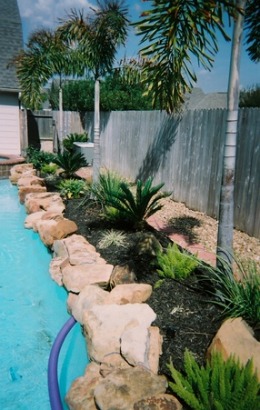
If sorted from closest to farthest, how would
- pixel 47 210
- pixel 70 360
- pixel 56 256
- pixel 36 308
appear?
pixel 70 360 → pixel 36 308 → pixel 56 256 → pixel 47 210

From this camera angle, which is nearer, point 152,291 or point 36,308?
point 152,291

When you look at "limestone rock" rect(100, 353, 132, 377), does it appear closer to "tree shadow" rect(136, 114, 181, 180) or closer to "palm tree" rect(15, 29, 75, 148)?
"tree shadow" rect(136, 114, 181, 180)

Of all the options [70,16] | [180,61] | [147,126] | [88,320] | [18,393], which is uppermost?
[70,16]

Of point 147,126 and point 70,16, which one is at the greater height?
point 70,16

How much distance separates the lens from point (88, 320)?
3.20 m

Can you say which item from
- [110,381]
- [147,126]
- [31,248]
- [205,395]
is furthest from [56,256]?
[147,126]

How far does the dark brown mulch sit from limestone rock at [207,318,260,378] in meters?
0.25

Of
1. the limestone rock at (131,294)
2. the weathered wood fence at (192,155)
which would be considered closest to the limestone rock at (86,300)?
the limestone rock at (131,294)

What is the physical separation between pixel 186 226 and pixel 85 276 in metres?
2.54

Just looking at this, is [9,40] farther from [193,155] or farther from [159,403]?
[159,403]

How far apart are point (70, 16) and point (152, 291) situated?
596 centimetres

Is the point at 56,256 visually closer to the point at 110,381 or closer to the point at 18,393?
the point at 18,393

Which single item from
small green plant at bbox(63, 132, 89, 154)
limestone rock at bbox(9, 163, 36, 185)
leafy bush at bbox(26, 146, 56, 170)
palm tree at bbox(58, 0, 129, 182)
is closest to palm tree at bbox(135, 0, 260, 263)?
palm tree at bbox(58, 0, 129, 182)

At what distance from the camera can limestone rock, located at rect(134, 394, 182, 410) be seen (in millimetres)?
2193
